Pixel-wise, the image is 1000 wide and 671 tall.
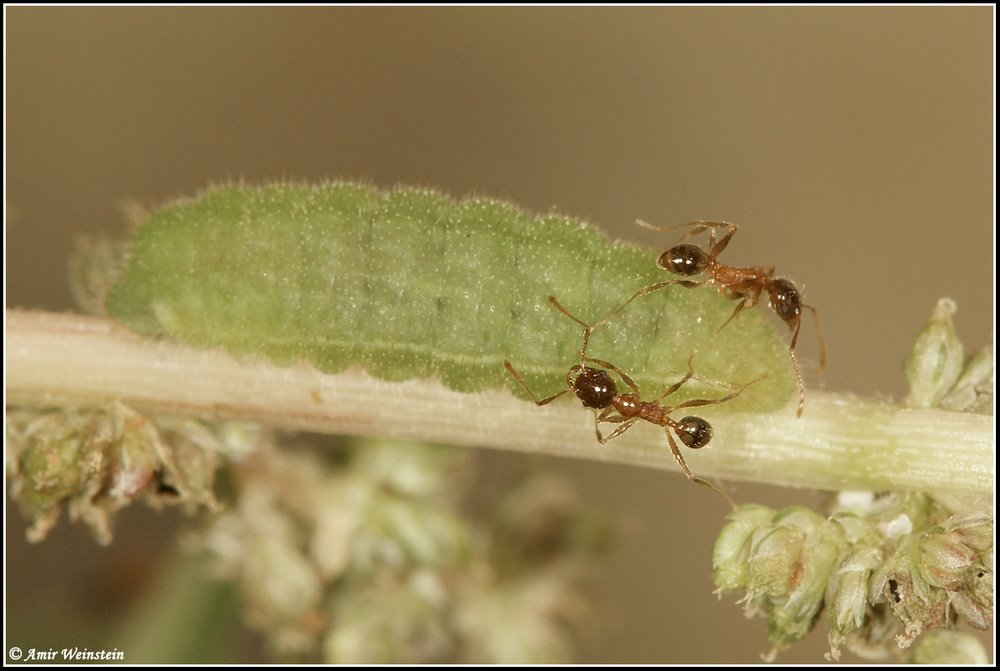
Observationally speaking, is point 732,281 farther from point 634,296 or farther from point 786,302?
point 634,296

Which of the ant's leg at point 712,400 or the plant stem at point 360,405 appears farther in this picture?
the plant stem at point 360,405

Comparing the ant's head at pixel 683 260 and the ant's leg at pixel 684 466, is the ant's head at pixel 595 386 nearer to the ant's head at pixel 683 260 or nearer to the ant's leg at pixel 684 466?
the ant's leg at pixel 684 466

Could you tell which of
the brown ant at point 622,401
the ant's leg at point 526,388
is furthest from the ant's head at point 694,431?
the ant's leg at point 526,388

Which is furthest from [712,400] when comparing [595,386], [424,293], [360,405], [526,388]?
[360,405]

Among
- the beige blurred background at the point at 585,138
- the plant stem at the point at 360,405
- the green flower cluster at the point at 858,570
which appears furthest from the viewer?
the beige blurred background at the point at 585,138

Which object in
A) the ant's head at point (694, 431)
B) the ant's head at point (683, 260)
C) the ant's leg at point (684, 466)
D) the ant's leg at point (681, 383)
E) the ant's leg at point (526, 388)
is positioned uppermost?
the ant's head at point (683, 260)

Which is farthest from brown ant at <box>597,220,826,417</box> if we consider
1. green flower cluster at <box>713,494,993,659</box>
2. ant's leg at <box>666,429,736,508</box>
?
green flower cluster at <box>713,494,993,659</box>

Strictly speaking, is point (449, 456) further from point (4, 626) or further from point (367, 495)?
point (4, 626)
